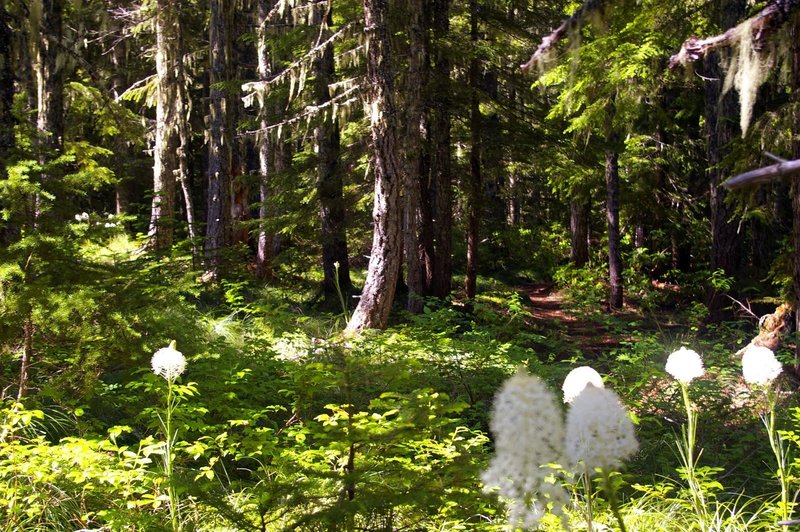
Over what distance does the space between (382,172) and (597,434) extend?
27.5ft

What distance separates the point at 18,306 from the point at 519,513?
148 inches

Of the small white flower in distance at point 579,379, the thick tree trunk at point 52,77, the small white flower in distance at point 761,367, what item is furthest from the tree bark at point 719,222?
the small white flower in distance at point 579,379

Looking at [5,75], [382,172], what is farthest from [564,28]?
[382,172]

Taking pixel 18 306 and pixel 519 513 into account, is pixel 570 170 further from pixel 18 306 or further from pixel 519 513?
pixel 519 513

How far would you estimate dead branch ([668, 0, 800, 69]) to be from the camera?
244 centimetres

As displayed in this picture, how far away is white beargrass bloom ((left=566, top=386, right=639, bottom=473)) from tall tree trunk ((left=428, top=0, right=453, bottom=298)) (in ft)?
36.9

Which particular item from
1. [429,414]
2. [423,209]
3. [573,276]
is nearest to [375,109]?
[423,209]

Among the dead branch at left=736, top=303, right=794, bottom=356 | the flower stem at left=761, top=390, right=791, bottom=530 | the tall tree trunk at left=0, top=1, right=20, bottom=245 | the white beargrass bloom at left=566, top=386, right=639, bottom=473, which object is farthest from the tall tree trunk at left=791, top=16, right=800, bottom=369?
the tall tree trunk at left=0, top=1, right=20, bottom=245

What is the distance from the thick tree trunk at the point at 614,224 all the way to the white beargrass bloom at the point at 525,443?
1378 centimetres

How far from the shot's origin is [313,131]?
1373cm

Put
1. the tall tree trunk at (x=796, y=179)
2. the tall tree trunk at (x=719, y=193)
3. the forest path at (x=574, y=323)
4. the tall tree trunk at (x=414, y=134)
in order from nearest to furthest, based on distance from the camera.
A: the tall tree trunk at (x=796, y=179), the forest path at (x=574, y=323), the tall tree trunk at (x=414, y=134), the tall tree trunk at (x=719, y=193)

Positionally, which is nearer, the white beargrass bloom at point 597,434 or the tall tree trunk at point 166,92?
the white beargrass bloom at point 597,434

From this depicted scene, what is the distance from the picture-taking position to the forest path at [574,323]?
10.6 meters

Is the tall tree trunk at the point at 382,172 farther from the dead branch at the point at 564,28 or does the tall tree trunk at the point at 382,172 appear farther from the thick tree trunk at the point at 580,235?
the thick tree trunk at the point at 580,235
